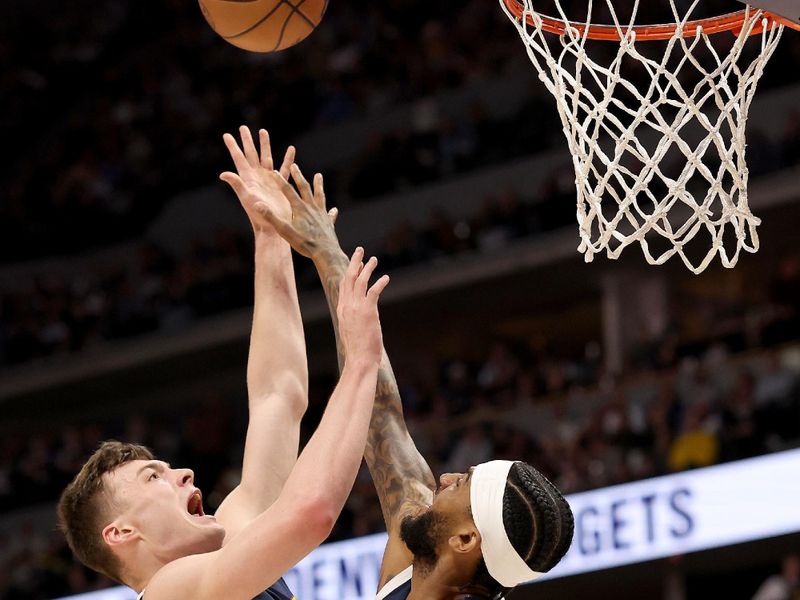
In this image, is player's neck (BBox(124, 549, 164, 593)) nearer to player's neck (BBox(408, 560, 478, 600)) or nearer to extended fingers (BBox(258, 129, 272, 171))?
player's neck (BBox(408, 560, 478, 600))

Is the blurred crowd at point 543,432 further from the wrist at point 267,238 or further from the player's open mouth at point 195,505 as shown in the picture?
the player's open mouth at point 195,505

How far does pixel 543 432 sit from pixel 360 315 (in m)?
7.83

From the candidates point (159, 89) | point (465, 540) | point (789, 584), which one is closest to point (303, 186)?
point (465, 540)

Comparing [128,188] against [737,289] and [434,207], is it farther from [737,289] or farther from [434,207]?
[737,289]

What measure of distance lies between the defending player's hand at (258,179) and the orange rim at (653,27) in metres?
0.88

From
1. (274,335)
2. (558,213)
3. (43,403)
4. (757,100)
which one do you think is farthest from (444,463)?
(274,335)

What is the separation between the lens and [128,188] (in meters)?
15.1

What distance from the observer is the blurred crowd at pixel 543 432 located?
880cm

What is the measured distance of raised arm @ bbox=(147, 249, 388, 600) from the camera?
2.54 metres

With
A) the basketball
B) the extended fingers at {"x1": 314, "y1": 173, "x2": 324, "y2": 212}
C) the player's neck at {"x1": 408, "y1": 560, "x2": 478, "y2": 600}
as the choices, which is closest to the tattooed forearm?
the extended fingers at {"x1": 314, "y1": 173, "x2": 324, "y2": 212}

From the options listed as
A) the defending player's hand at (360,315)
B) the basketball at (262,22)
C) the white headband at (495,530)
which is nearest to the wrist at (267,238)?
the basketball at (262,22)

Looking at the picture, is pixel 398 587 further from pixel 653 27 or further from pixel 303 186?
pixel 653 27

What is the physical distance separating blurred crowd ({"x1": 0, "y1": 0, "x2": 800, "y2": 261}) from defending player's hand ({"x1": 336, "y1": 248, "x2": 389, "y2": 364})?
30.2ft

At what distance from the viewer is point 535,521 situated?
2.56 meters
